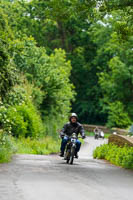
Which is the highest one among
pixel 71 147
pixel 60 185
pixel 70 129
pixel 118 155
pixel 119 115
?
pixel 119 115

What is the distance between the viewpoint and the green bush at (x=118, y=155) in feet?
53.9

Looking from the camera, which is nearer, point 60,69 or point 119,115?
point 60,69

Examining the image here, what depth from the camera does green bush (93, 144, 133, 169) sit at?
16438 mm

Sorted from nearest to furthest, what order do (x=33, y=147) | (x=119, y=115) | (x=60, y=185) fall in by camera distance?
1. (x=60, y=185)
2. (x=33, y=147)
3. (x=119, y=115)

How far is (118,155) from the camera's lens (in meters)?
18.0

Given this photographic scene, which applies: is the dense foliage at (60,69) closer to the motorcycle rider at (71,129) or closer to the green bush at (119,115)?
the green bush at (119,115)

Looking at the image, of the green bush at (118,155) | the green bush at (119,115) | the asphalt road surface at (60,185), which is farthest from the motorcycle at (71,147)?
the green bush at (119,115)

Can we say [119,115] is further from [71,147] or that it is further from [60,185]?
[60,185]

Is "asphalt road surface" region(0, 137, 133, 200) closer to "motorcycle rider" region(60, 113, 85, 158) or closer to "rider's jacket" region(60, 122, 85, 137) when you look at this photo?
"motorcycle rider" region(60, 113, 85, 158)

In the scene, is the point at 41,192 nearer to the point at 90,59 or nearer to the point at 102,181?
the point at 102,181

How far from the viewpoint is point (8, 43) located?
17.7 metres

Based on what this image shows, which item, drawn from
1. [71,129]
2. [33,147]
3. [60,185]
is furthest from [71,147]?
[33,147]

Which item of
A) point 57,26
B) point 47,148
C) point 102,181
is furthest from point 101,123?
point 102,181

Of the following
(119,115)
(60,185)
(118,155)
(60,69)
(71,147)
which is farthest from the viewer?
(119,115)
